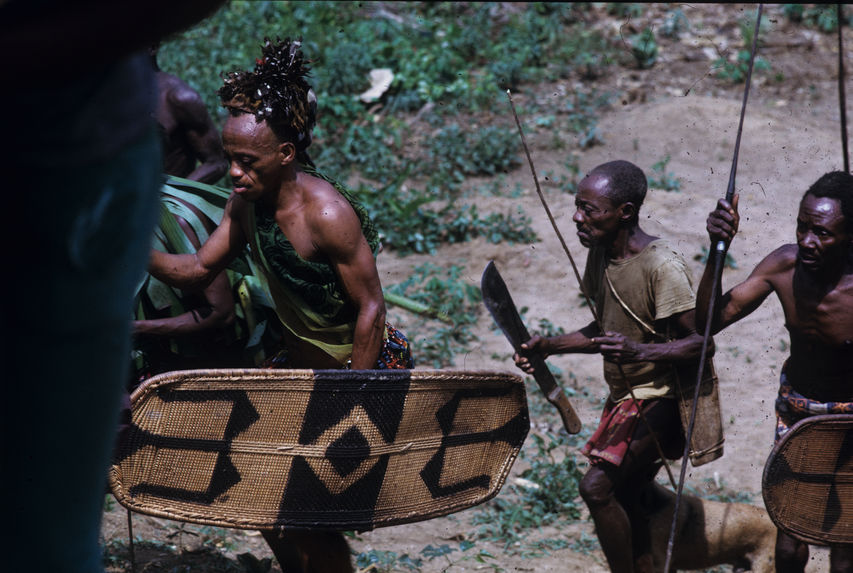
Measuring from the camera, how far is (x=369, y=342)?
10.5ft

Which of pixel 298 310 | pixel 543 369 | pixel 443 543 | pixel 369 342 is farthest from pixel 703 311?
pixel 443 543

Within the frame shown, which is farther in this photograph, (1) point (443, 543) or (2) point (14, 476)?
(1) point (443, 543)

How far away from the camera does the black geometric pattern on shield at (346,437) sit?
9.63 ft

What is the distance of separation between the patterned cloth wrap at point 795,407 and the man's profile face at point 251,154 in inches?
77.8

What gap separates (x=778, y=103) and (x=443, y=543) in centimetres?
678

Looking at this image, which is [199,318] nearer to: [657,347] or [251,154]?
[251,154]

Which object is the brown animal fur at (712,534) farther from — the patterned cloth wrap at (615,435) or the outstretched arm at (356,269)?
the outstretched arm at (356,269)

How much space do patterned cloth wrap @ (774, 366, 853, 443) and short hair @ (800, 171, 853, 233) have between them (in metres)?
0.66

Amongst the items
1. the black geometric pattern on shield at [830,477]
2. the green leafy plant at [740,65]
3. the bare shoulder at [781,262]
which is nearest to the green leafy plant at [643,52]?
the green leafy plant at [740,65]

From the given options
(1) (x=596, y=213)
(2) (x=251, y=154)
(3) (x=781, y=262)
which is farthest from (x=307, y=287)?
(3) (x=781, y=262)

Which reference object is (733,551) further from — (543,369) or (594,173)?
(594,173)

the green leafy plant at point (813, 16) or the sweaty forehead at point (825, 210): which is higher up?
the sweaty forehead at point (825, 210)

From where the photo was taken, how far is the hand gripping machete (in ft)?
11.3

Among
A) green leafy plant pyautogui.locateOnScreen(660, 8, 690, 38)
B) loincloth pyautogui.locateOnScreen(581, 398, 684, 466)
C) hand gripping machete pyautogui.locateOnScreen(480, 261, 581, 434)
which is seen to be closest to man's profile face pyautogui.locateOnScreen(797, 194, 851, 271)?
loincloth pyautogui.locateOnScreen(581, 398, 684, 466)
